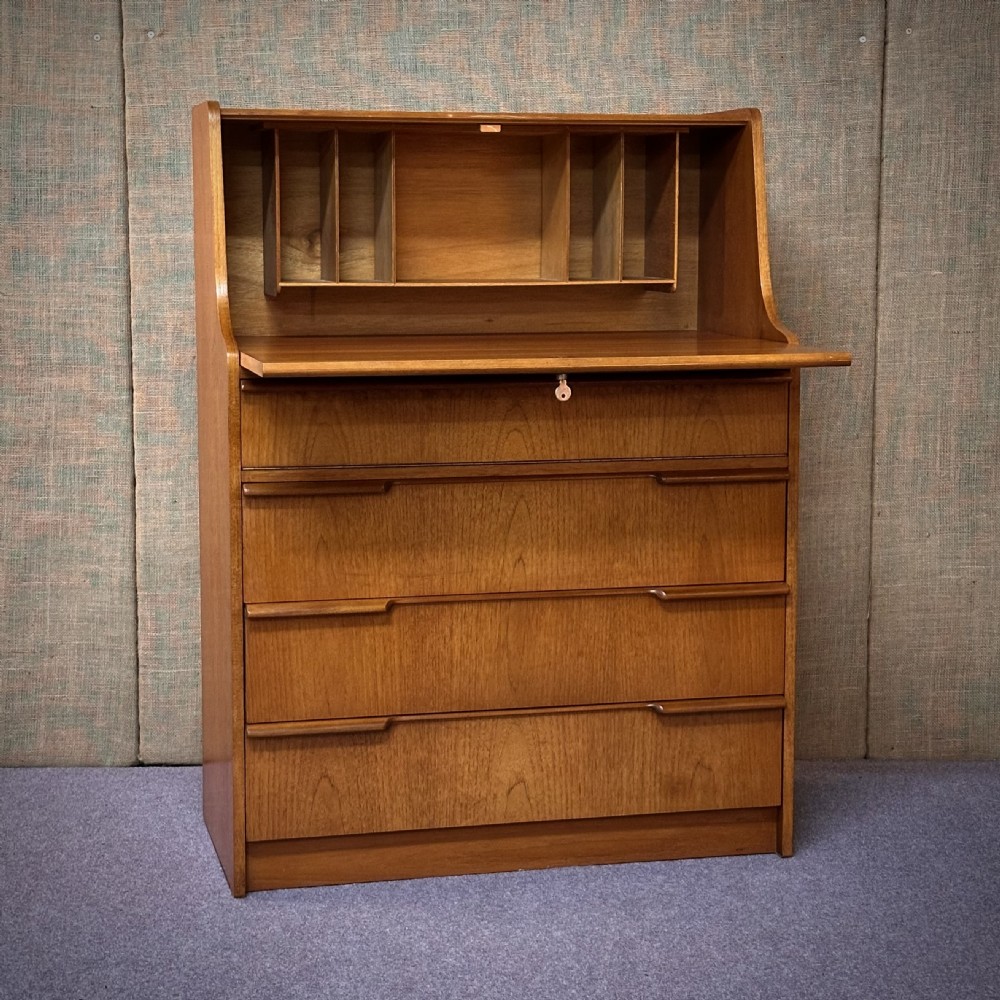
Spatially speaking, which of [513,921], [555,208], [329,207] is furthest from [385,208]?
[513,921]

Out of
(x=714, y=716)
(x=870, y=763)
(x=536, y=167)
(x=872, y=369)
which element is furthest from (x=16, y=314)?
(x=870, y=763)

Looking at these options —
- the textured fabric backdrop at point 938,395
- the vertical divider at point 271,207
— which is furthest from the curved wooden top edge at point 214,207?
the textured fabric backdrop at point 938,395

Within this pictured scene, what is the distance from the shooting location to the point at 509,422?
2.67 metres

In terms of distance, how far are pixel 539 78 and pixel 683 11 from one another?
36 cm

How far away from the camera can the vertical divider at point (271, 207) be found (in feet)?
9.46

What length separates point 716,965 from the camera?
2428 mm

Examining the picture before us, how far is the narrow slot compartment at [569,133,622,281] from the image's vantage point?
3.01 metres

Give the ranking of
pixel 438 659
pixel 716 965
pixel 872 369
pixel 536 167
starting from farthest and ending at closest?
pixel 872 369 < pixel 536 167 < pixel 438 659 < pixel 716 965

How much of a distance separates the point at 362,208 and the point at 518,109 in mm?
427

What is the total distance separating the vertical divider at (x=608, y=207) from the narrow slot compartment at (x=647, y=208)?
0.17ft

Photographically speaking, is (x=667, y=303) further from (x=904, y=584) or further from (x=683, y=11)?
(x=904, y=584)

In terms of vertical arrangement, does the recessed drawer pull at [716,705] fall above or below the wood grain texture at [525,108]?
below

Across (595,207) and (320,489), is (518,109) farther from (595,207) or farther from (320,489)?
(320,489)

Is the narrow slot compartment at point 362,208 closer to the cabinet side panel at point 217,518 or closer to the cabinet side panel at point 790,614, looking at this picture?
the cabinet side panel at point 217,518
